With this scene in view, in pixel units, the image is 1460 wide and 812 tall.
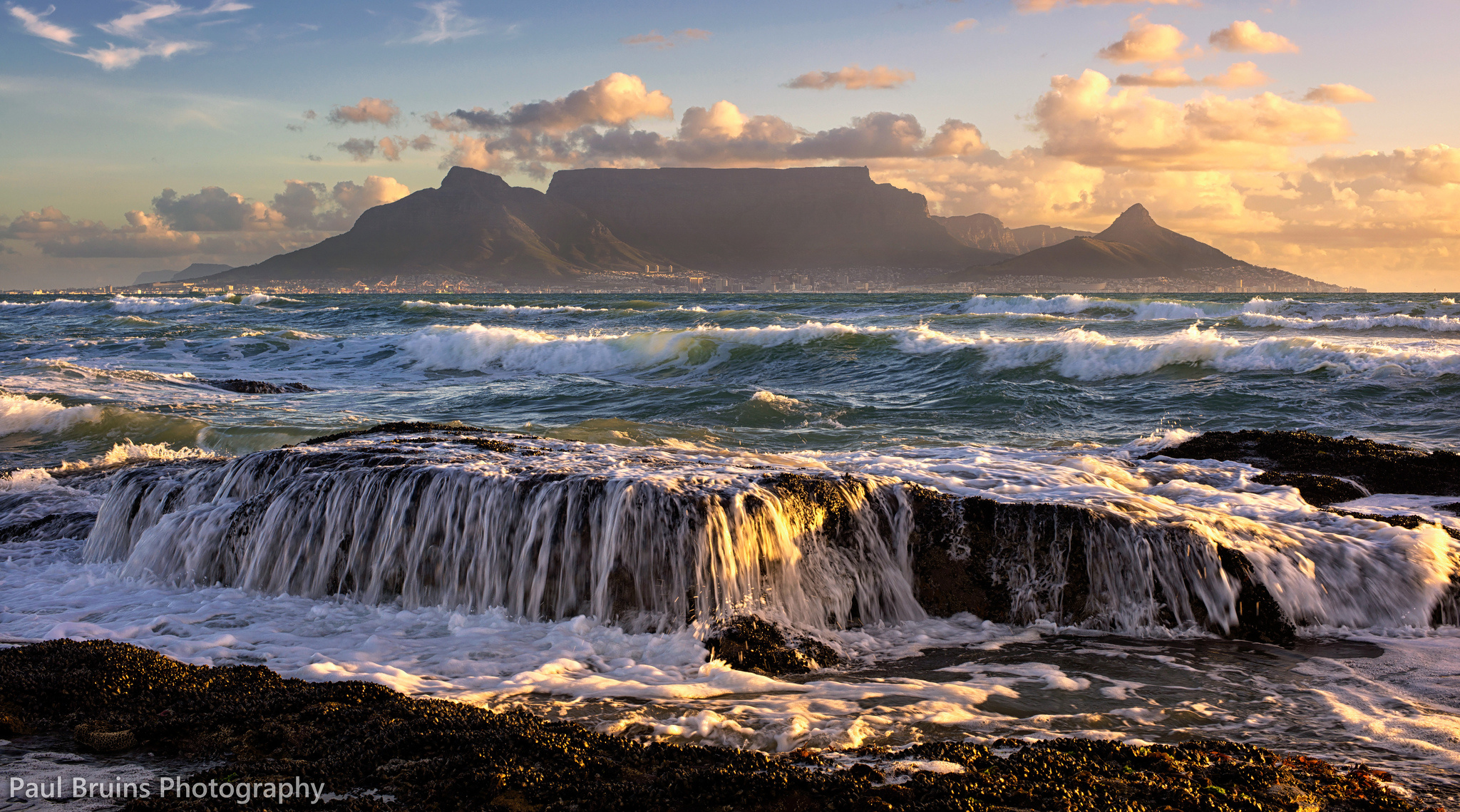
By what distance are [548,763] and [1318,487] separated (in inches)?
306

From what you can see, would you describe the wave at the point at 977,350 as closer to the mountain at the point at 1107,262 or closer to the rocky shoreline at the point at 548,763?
the rocky shoreline at the point at 548,763

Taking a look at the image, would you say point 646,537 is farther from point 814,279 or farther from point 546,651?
point 814,279

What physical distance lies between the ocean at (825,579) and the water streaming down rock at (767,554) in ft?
0.12

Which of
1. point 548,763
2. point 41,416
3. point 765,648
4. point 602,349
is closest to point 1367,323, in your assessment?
point 602,349

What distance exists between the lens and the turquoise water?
40.9ft

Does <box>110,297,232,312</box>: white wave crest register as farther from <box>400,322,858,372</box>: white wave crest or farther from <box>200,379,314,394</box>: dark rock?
<box>200,379,314,394</box>: dark rock

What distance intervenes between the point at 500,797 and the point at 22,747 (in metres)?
2.18

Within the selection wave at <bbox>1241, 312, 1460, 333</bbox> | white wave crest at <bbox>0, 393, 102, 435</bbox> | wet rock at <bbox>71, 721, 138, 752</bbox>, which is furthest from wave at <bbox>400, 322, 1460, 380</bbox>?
wet rock at <bbox>71, 721, 138, 752</bbox>

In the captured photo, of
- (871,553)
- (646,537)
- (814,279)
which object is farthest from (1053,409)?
(814,279)

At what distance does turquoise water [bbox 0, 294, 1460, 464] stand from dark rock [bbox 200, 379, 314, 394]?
507 mm

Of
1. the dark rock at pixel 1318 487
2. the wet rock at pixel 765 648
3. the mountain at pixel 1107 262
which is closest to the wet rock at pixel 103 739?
the wet rock at pixel 765 648

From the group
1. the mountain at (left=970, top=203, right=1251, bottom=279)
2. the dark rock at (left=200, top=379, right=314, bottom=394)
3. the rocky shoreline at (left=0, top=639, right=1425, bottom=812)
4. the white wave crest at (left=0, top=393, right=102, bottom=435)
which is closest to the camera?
the rocky shoreline at (left=0, top=639, right=1425, bottom=812)

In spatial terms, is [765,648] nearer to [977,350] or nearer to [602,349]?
[977,350]

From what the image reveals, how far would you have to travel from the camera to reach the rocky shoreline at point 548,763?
2965 millimetres
